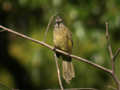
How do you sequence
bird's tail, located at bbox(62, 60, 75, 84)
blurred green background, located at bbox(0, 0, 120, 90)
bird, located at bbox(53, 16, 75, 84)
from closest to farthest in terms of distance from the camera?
bird's tail, located at bbox(62, 60, 75, 84), bird, located at bbox(53, 16, 75, 84), blurred green background, located at bbox(0, 0, 120, 90)

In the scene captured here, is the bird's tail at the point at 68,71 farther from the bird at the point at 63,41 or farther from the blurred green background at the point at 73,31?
the blurred green background at the point at 73,31

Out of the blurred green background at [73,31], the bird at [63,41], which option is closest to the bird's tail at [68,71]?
the bird at [63,41]

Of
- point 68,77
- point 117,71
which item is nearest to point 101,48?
point 117,71

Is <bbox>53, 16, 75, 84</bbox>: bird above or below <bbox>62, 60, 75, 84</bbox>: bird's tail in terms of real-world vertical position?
above

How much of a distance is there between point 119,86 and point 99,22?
366 centimetres

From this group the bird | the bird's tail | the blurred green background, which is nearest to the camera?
the bird's tail

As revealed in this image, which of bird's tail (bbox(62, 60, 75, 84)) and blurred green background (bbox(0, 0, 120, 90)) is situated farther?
blurred green background (bbox(0, 0, 120, 90))

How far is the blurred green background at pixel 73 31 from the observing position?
16.6 ft

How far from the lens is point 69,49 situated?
438 centimetres

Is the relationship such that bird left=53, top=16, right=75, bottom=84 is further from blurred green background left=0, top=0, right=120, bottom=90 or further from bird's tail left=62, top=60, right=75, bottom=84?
blurred green background left=0, top=0, right=120, bottom=90

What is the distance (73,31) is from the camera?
5.11 metres

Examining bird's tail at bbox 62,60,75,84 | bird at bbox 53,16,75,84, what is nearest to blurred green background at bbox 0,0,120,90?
bird at bbox 53,16,75,84

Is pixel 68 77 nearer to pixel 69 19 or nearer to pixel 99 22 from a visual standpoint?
pixel 69 19

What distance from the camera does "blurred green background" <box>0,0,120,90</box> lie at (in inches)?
199
